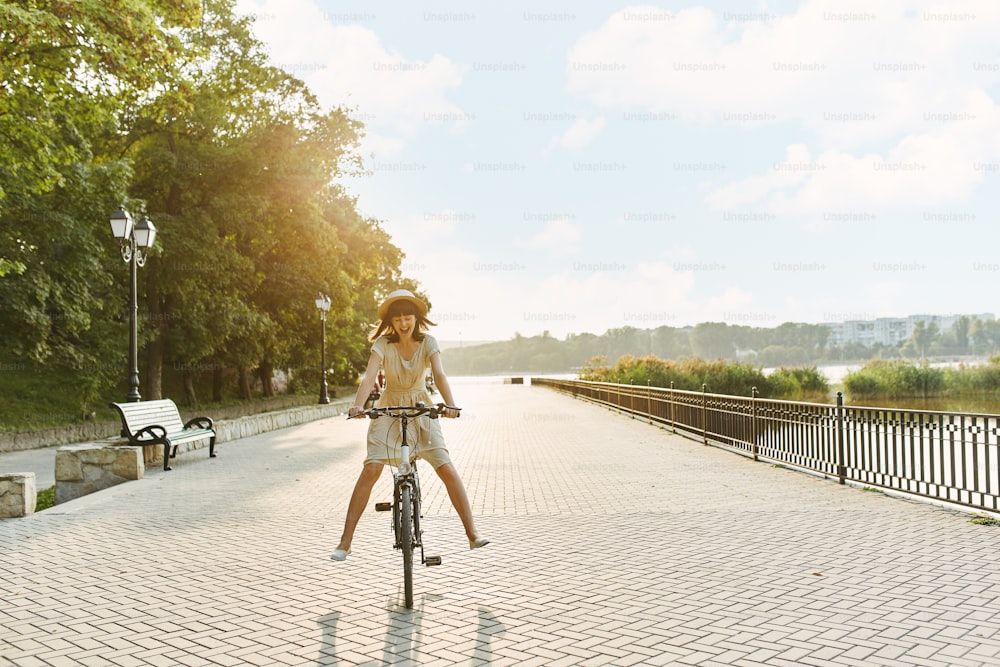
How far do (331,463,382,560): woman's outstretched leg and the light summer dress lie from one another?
77 millimetres

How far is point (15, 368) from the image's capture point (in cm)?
2384

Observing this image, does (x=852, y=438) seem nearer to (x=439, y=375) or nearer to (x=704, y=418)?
(x=704, y=418)

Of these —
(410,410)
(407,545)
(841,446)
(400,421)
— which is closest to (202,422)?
(841,446)

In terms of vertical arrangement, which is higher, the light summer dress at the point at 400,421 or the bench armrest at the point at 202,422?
the light summer dress at the point at 400,421

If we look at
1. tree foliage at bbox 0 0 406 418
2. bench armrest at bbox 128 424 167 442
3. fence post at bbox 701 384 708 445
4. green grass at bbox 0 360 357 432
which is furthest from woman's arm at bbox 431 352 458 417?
green grass at bbox 0 360 357 432

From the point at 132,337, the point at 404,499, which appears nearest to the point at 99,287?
the point at 132,337

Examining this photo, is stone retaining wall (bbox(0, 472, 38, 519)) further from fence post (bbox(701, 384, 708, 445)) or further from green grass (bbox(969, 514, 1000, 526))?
fence post (bbox(701, 384, 708, 445))

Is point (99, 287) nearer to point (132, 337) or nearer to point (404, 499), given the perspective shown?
point (132, 337)

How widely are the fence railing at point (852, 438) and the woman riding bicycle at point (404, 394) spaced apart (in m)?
5.13

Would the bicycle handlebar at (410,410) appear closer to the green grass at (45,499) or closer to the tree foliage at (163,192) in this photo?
the green grass at (45,499)

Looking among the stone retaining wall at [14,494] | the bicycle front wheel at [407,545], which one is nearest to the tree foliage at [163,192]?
the stone retaining wall at [14,494]

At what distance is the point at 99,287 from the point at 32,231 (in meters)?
3.78

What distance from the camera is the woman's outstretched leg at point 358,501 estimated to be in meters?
5.42

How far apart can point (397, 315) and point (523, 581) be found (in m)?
1.98
